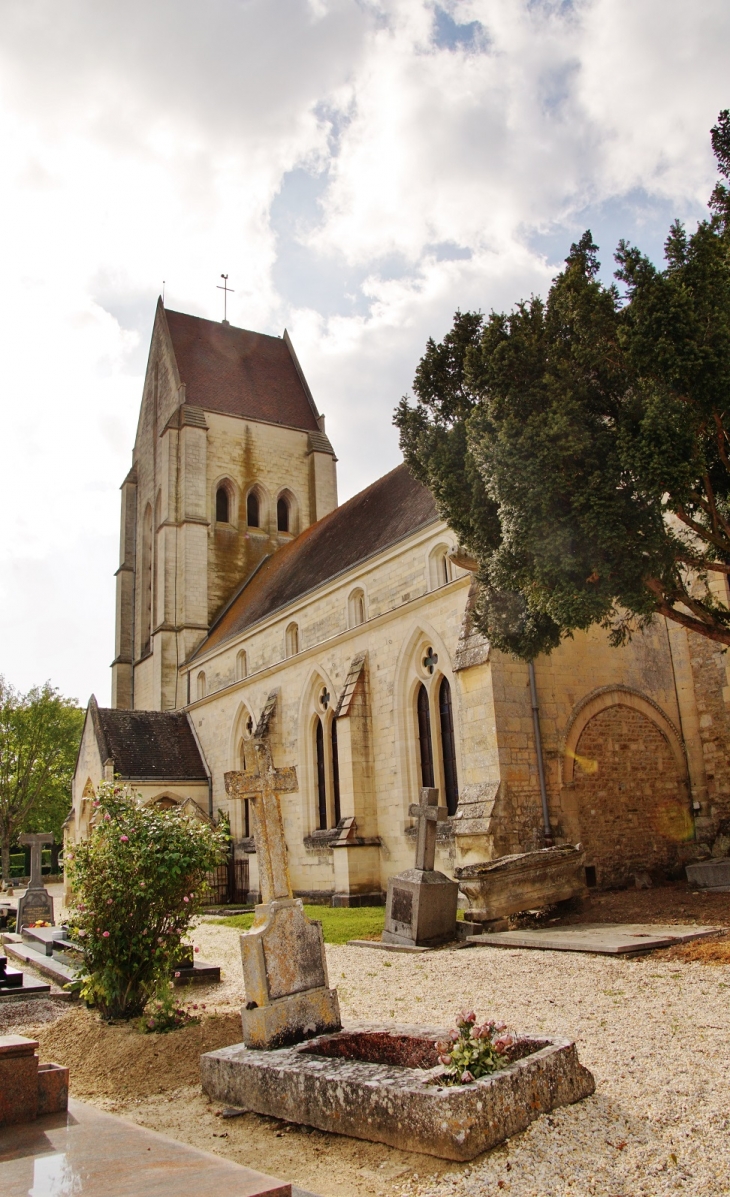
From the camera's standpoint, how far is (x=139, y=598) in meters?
35.1

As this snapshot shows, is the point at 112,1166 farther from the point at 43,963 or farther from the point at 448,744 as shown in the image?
the point at 448,744

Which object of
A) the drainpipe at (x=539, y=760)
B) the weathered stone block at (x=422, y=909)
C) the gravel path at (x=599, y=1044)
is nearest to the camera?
the gravel path at (x=599, y=1044)

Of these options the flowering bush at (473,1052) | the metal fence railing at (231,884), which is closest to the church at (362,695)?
the metal fence railing at (231,884)

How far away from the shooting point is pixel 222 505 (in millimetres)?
33156

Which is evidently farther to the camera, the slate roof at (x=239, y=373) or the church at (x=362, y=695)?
the slate roof at (x=239, y=373)

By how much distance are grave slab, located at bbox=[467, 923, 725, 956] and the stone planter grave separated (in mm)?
4633

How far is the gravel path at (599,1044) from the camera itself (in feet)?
12.4

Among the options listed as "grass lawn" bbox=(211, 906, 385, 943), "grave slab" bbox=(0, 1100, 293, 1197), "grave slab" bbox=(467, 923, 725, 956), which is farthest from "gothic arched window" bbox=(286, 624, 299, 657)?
"grave slab" bbox=(0, 1100, 293, 1197)

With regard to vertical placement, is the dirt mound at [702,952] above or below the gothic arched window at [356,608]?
below

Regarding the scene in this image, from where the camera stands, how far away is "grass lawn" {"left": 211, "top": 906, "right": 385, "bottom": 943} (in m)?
12.8

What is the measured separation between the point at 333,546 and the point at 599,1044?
18680 mm

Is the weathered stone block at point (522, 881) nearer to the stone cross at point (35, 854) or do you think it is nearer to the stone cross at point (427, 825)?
the stone cross at point (427, 825)

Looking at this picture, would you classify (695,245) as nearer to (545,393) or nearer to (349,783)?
(545,393)

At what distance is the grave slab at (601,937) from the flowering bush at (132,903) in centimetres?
424
